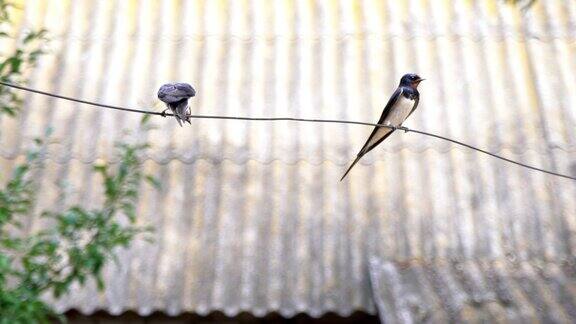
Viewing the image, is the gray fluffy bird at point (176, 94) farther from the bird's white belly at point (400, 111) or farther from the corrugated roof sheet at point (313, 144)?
the bird's white belly at point (400, 111)

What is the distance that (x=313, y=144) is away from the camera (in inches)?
293

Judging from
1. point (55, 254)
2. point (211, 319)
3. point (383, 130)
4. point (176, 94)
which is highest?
point (176, 94)

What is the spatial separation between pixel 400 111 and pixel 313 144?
4.38 feet

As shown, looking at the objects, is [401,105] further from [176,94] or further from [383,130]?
Answer: [176,94]

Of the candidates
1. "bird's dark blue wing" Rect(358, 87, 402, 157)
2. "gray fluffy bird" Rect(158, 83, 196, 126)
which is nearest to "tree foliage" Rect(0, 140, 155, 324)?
"gray fluffy bird" Rect(158, 83, 196, 126)

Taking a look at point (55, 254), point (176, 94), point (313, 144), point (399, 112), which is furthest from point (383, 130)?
point (55, 254)

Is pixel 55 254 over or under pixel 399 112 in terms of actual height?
under

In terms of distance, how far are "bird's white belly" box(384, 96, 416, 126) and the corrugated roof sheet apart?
0.91 meters

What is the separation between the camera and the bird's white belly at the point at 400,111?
6180 mm

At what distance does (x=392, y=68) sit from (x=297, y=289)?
83.1 inches

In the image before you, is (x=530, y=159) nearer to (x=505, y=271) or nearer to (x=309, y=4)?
(x=505, y=271)

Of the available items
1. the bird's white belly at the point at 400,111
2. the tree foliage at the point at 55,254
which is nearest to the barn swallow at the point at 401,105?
the bird's white belly at the point at 400,111

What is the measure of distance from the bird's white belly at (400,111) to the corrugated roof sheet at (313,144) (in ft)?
2.97

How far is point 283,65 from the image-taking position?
7.95 meters
